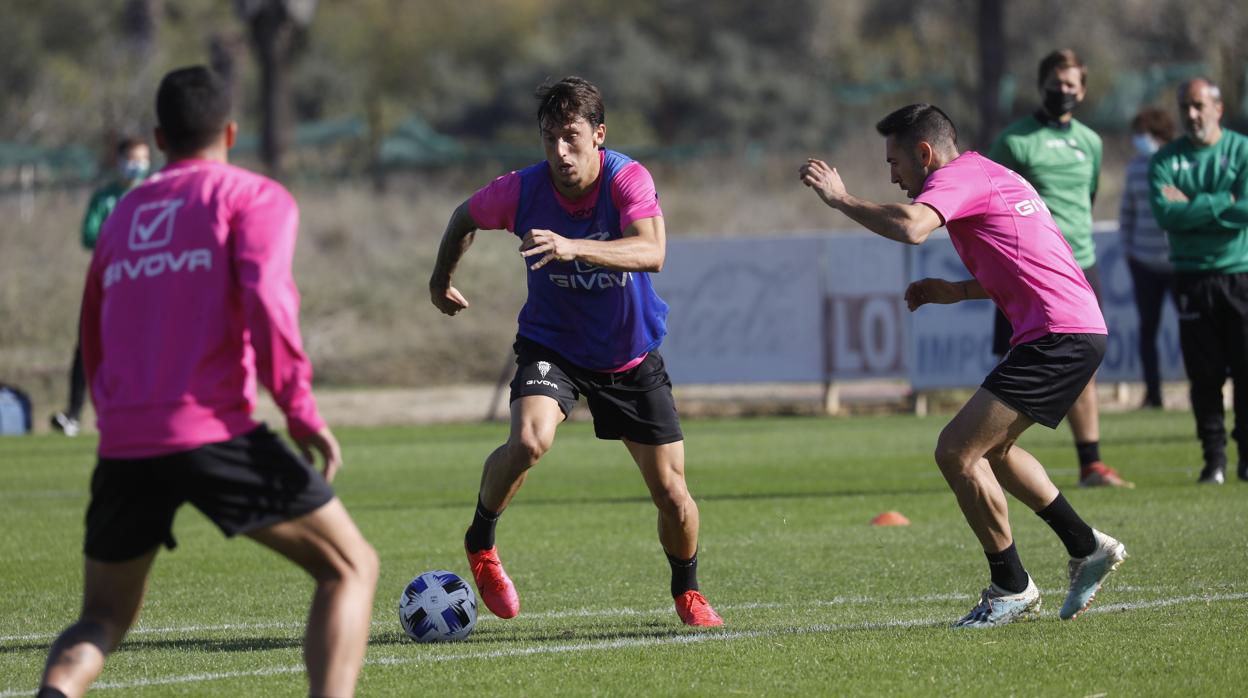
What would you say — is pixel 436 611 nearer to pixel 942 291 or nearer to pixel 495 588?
pixel 495 588

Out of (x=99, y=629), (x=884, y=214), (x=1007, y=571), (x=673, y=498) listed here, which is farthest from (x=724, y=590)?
(x=99, y=629)

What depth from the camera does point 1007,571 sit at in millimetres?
6836

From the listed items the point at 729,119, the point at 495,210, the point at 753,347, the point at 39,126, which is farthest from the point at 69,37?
the point at 495,210

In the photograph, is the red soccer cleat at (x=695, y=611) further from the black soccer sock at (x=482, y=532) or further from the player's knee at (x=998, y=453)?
the player's knee at (x=998, y=453)

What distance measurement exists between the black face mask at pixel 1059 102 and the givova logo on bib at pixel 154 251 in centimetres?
734

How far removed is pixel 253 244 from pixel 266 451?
544mm

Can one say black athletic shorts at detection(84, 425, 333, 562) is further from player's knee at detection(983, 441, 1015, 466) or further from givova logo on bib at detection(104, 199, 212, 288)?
player's knee at detection(983, 441, 1015, 466)

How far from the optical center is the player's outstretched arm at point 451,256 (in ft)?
23.9

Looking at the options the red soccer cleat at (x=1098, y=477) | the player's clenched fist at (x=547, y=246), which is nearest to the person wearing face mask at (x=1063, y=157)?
the red soccer cleat at (x=1098, y=477)

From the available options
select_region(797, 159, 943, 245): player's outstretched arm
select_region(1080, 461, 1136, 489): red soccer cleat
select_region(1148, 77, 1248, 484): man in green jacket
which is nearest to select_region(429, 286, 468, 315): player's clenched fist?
select_region(797, 159, 943, 245): player's outstretched arm

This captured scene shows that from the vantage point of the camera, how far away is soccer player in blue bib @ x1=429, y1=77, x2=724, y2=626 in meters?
7.02

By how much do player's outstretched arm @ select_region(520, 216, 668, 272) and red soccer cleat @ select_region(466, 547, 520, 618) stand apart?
4.78ft

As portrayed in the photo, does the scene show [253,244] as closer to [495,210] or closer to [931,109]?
[495,210]

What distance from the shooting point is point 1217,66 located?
38.2 metres
